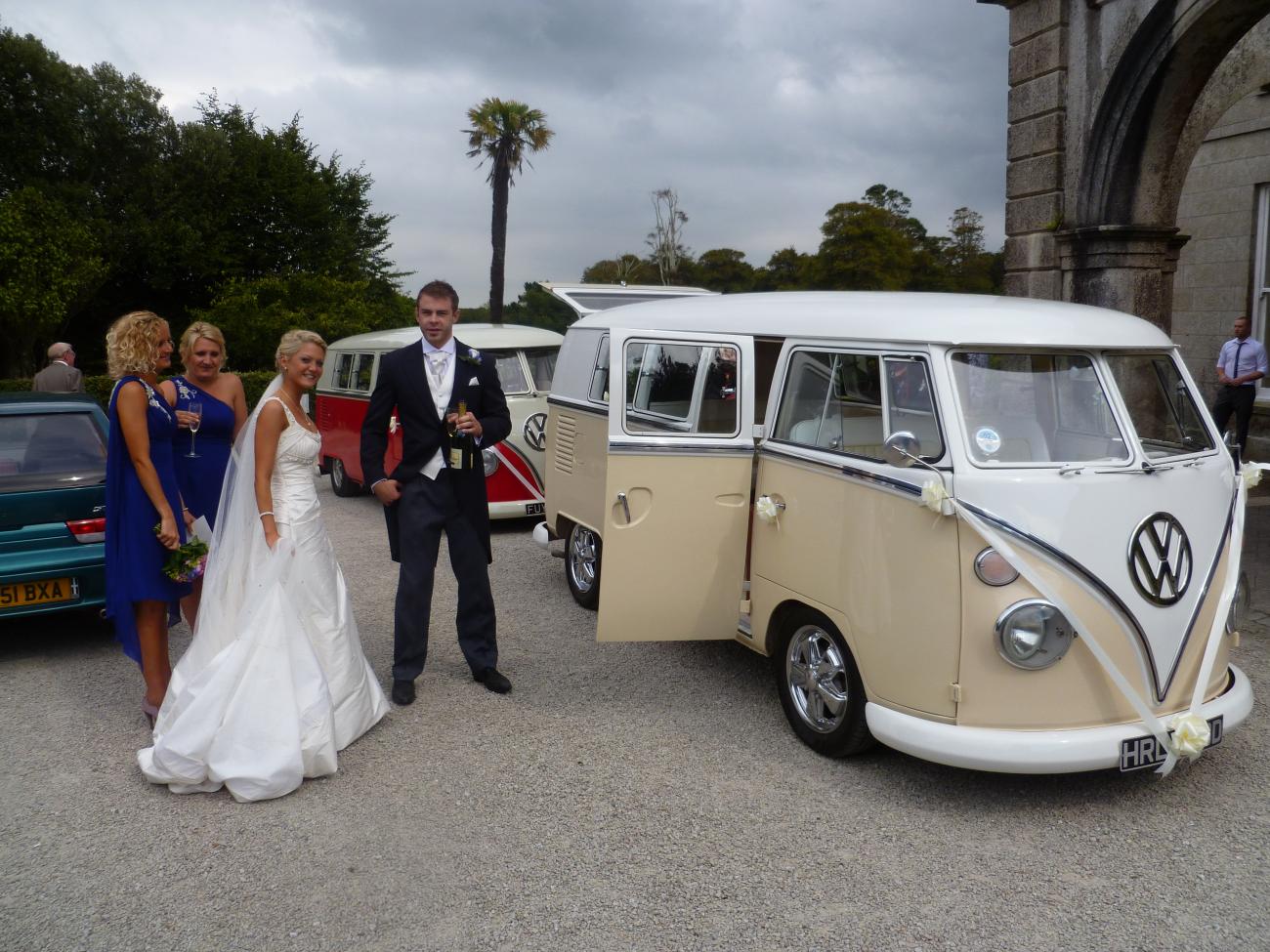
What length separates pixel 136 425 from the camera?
4957 millimetres

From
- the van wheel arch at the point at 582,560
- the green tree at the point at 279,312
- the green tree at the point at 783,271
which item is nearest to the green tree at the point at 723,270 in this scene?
the green tree at the point at 783,271

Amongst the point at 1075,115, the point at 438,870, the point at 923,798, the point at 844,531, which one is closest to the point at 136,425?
the point at 438,870

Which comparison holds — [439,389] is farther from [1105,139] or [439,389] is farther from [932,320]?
[1105,139]

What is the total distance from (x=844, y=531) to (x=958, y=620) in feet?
2.39

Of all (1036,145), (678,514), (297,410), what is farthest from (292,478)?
(1036,145)

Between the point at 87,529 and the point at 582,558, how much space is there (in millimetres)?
3224

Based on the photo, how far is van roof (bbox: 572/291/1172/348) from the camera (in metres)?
4.34

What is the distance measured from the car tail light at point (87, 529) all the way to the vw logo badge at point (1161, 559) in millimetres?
5626

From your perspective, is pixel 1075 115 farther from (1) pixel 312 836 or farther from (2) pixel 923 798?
(1) pixel 312 836

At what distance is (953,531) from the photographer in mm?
4066

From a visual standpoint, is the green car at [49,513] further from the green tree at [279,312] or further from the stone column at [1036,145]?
the green tree at [279,312]

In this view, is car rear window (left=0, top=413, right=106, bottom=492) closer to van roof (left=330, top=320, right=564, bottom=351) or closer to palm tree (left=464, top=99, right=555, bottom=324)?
van roof (left=330, top=320, right=564, bottom=351)

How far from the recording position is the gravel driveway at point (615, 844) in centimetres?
349

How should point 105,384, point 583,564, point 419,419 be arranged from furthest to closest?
point 105,384 → point 583,564 → point 419,419
